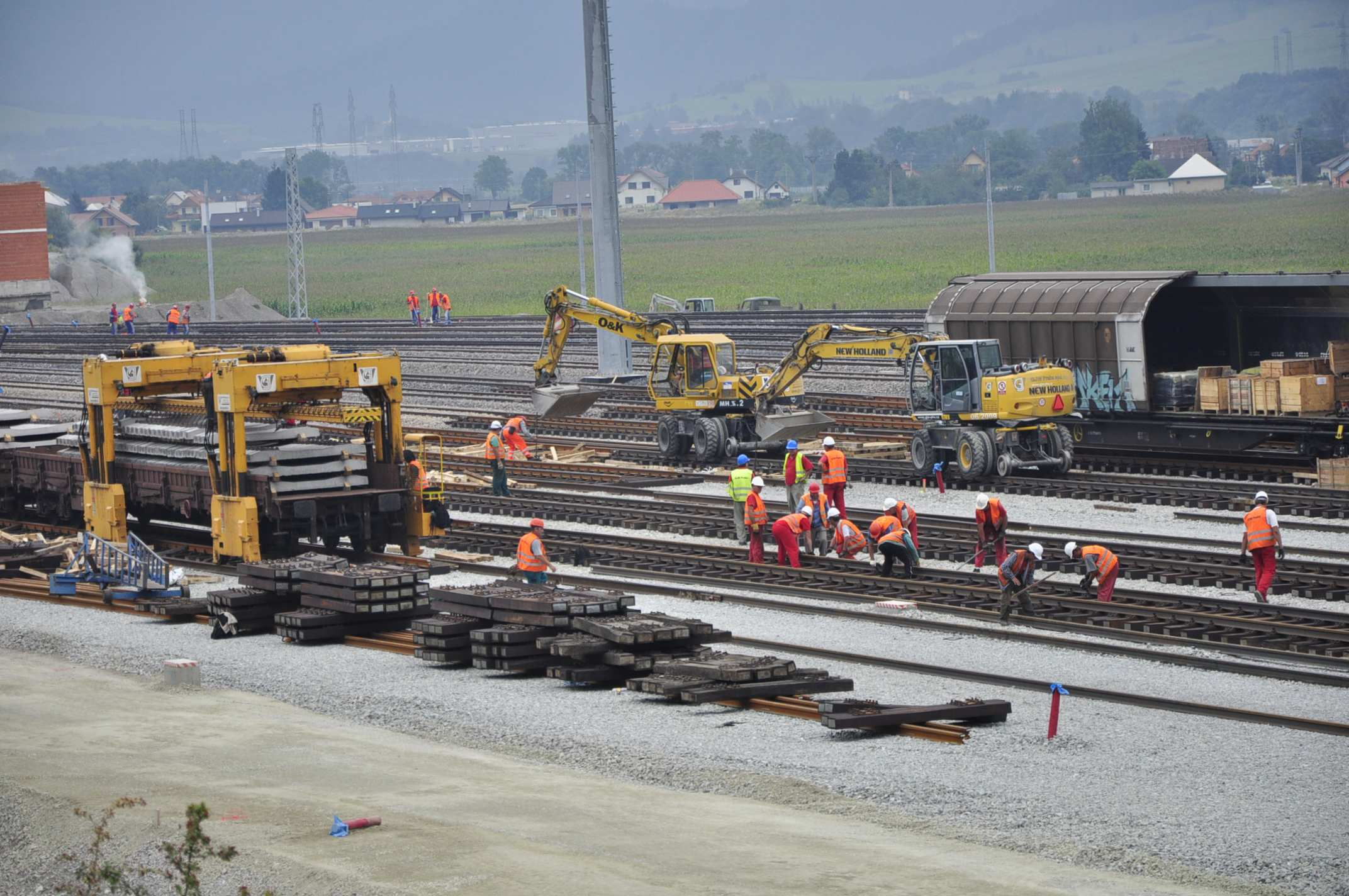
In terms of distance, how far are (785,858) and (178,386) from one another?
647 inches

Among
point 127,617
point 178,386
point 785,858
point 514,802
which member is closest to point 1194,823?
point 785,858

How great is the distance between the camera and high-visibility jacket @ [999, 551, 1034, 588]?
19094mm

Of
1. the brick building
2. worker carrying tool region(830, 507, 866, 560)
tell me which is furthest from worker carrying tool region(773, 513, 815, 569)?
the brick building

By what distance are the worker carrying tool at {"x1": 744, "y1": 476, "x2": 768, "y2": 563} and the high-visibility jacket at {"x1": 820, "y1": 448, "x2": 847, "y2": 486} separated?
1.55 meters

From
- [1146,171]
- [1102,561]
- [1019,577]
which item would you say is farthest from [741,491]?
[1146,171]

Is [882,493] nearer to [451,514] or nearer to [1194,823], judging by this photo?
[451,514]

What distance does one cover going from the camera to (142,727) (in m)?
15.5

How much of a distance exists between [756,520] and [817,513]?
1.20m

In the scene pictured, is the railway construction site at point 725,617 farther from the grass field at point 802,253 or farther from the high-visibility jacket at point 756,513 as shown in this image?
the grass field at point 802,253

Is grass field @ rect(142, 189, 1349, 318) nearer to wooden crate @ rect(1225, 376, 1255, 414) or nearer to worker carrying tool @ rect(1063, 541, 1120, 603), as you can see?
wooden crate @ rect(1225, 376, 1255, 414)

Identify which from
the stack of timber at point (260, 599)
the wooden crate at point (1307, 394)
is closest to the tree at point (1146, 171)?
the wooden crate at point (1307, 394)

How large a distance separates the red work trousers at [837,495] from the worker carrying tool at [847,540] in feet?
3.28

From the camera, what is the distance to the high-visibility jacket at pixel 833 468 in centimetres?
2419

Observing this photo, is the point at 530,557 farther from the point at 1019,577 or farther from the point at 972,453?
the point at 972,453
